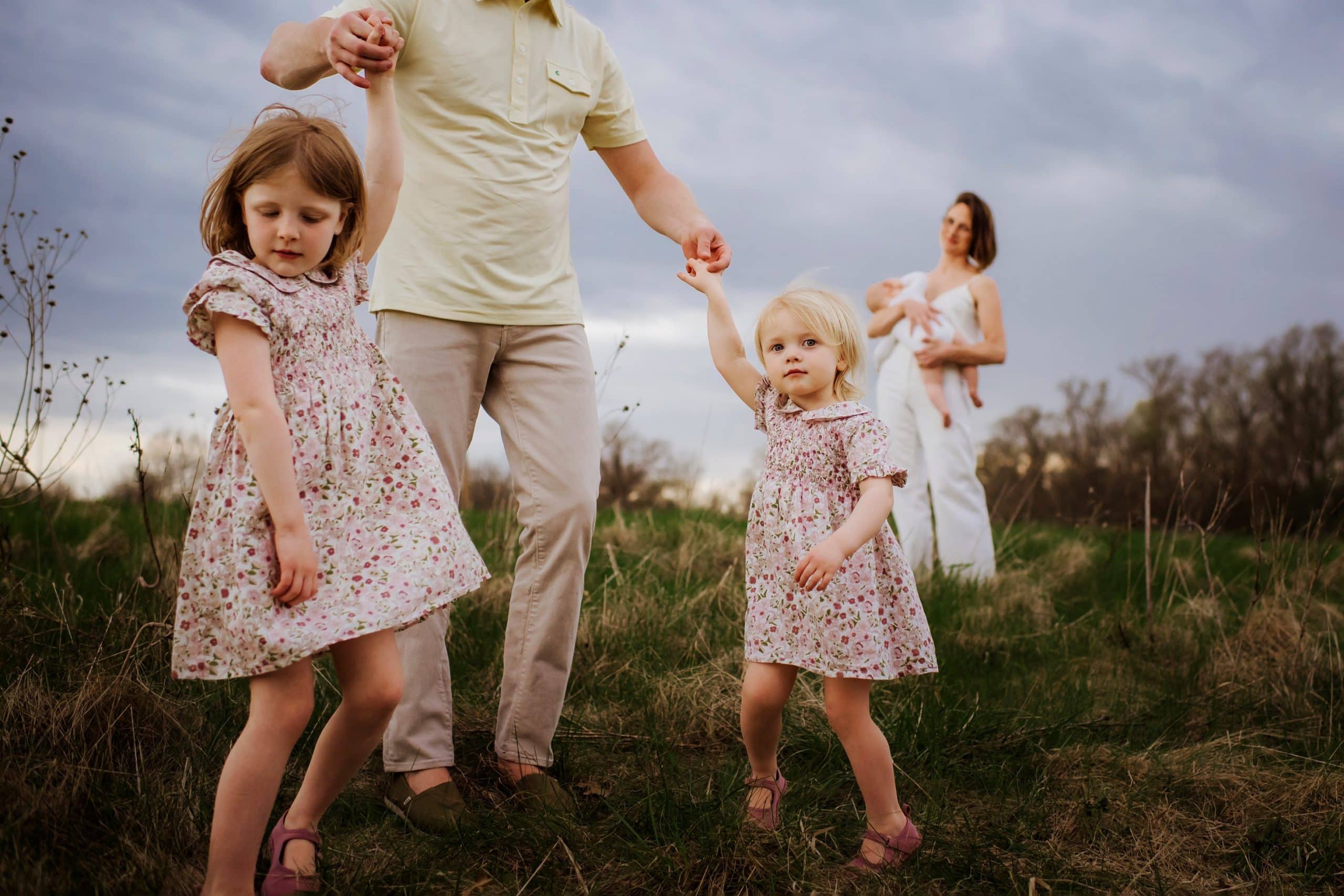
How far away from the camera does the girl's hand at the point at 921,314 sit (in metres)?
6.20

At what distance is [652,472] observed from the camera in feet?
27.2

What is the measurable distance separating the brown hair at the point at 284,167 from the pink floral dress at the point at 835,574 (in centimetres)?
117

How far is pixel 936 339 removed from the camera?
611 centimetres

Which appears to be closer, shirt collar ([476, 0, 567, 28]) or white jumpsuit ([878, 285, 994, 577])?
shirt collar ([476, 0, 567, 28])

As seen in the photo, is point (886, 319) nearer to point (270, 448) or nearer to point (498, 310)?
point (498, 310)

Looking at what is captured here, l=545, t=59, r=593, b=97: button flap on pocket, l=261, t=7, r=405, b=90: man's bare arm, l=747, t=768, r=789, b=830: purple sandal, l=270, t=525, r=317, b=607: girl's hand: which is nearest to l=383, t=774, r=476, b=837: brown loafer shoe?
l=747, t=768, r=789, b=830: purple sandal

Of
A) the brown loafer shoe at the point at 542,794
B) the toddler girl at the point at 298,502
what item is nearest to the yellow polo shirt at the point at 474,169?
the toddler girl at the point at 298,502

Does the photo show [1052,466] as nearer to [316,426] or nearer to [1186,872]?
[1186,872]

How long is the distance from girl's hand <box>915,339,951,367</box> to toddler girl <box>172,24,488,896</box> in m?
4.30

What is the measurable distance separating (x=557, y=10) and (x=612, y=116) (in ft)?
1.24

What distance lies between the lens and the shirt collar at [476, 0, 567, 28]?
296cm

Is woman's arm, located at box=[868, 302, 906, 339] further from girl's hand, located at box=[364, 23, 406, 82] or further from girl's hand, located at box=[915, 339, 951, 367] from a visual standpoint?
girl's hand, located at box=[364, 23, 406, 82]

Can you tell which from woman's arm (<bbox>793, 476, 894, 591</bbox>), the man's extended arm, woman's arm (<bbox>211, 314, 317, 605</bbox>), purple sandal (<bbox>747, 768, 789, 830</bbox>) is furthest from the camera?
the man's extended arm

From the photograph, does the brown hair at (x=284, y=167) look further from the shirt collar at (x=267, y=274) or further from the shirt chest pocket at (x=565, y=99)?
the shirt chest pocket at (x=565, y=99)
